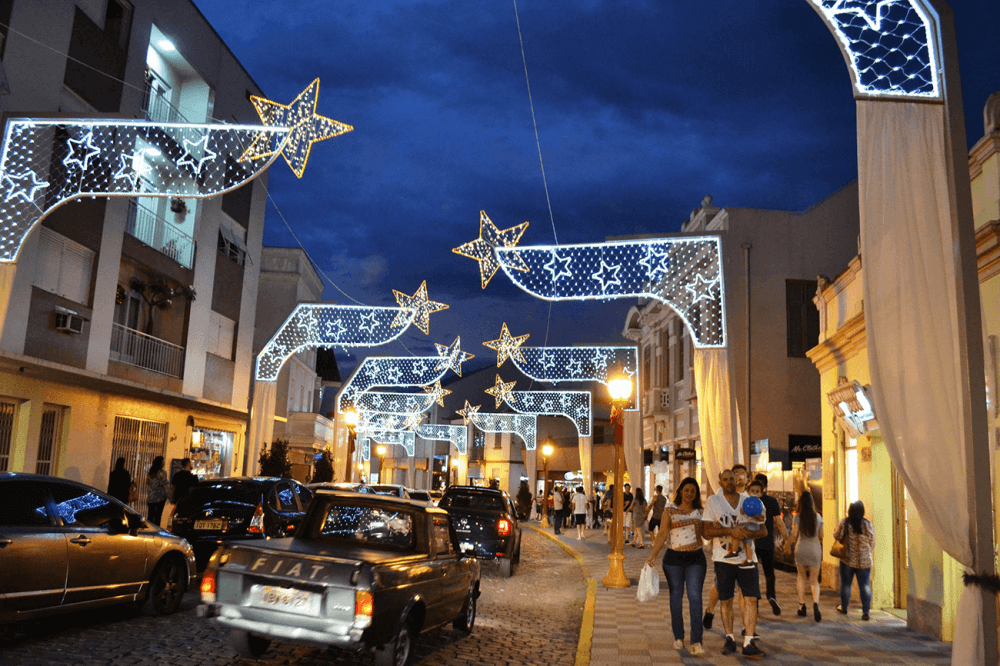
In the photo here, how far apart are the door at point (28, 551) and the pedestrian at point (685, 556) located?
18.5 ft

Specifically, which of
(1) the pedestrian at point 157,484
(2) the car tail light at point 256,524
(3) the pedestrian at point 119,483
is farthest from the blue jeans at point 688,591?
(1) the pedestrian at point 157,484

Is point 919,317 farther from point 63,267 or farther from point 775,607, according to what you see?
point 63,267

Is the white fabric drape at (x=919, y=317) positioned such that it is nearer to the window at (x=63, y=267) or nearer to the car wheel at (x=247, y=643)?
the car wheel at (x=247, y=643)

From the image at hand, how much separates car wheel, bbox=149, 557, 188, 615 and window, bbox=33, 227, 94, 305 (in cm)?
933

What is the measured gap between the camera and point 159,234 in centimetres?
2214

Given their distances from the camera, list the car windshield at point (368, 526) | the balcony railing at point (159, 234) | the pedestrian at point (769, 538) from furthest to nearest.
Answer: the balcony railing at point (159, 234), the pedestrian at point (769, 538), the car windshield at point (368, 526)

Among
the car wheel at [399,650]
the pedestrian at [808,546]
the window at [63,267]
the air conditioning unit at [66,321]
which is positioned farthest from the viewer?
the air conditioning unit at [66,321]

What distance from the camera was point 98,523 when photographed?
27.5 feet

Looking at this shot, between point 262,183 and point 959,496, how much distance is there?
25.4m

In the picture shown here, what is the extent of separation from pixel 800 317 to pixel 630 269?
36.6ft

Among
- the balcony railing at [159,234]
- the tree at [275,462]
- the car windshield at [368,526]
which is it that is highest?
the balcony railing at [159,234]

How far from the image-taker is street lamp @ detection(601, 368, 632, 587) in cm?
1394

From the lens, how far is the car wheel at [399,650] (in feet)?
21.1

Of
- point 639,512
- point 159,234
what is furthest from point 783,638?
point 159,234
